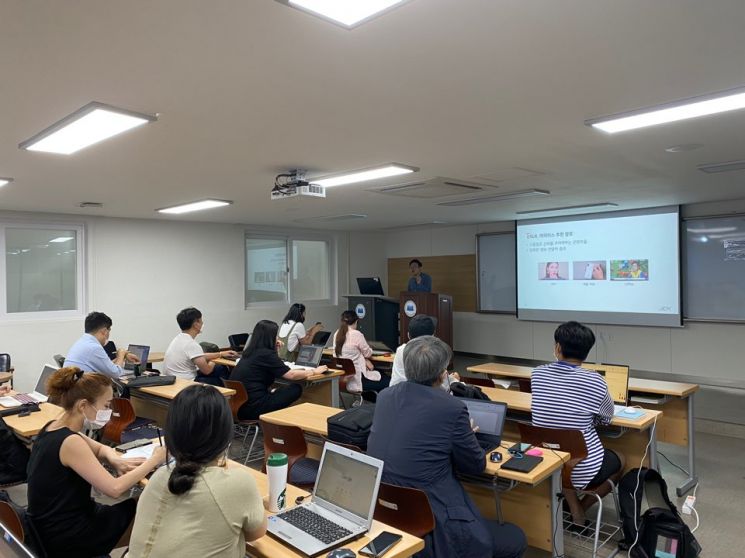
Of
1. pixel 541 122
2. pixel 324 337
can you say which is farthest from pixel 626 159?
pixel 324 337

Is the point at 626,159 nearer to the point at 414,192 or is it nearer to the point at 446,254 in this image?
the point at 414,192

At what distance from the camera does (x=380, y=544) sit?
1835mm

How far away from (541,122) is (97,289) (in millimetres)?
6284

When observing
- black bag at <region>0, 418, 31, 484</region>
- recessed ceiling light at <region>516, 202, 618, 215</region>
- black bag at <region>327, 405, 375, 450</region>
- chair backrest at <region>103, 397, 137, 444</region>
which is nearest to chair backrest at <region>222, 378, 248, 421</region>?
chair backrest at <region>103, 397, 137, 444</region>

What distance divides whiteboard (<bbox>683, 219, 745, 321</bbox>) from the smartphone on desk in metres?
6.21

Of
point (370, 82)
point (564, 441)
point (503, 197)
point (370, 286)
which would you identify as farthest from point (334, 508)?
point (370, 286)

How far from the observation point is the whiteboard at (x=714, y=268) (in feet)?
20.7

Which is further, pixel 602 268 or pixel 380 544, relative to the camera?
pixel 602 268

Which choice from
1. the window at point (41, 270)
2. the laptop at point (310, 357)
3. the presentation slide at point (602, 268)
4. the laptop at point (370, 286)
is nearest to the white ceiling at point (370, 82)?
the laptop at point (310, 357)

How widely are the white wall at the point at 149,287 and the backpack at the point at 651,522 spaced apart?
21.1 ft

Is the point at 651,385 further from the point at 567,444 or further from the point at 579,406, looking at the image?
the point at 567,444

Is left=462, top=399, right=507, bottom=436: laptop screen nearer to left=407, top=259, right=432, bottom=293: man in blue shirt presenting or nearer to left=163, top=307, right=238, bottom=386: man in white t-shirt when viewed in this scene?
left=163, top=307, right=238, bottom=386: man in white t-shirt

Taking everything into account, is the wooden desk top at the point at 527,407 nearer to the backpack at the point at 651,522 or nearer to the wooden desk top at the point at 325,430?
→ the backpack at the point at 651,522

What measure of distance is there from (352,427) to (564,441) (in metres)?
1.23
